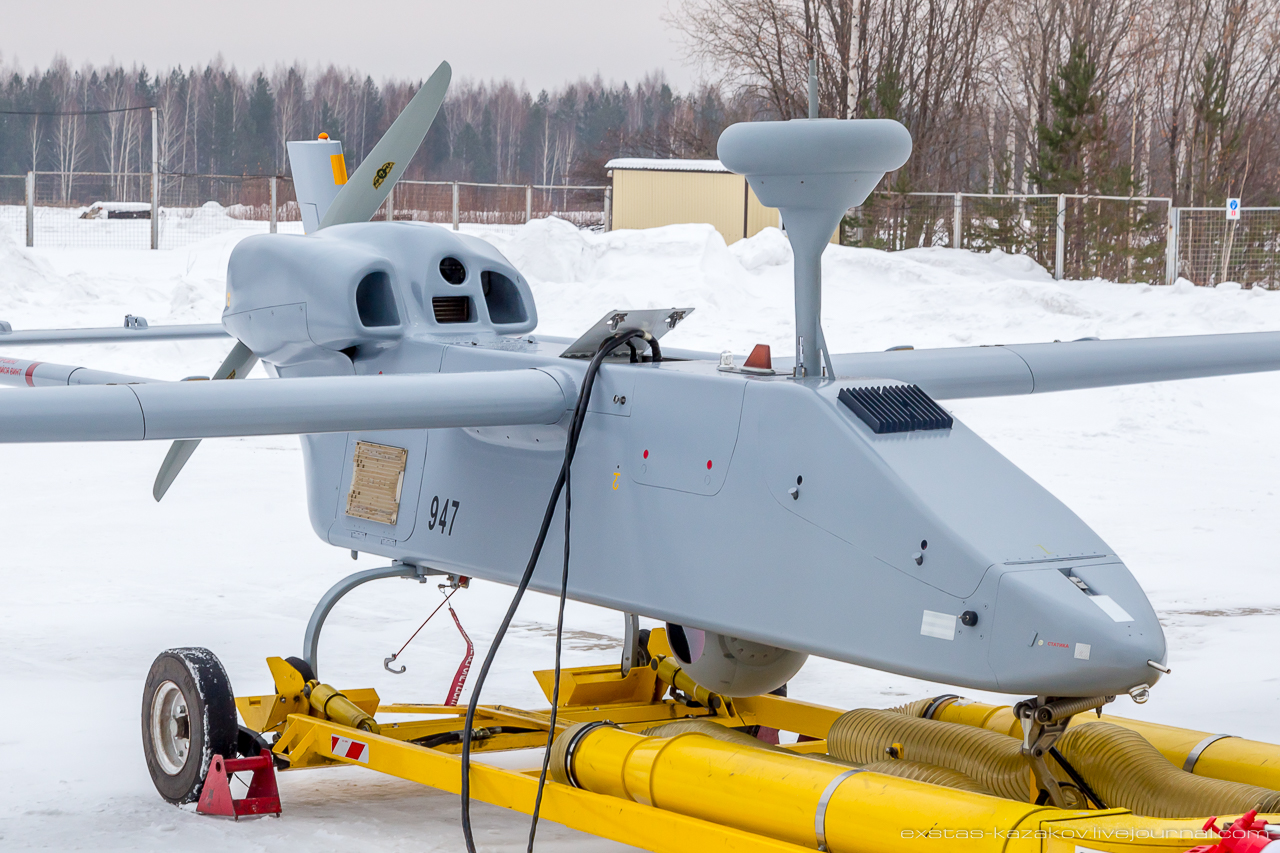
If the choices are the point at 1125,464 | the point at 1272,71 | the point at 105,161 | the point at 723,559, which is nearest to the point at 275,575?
the point at 723,559

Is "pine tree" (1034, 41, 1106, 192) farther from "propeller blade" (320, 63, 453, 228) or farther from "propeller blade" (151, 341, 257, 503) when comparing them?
"propeller blade" (151, 341, 257, 503)

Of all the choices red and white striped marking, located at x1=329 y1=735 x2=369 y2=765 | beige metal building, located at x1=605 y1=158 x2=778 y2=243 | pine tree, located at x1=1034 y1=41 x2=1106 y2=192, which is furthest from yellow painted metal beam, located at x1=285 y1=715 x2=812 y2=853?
pine tree, located at x1=1034 y1=41 x2=1106 y2=192

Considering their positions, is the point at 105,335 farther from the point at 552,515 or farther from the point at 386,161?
the point at 552,515

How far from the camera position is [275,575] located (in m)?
10.6

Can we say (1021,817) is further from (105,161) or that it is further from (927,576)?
Answer: (105,161)

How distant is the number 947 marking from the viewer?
592cm

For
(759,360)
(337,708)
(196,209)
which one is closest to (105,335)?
(337,708)

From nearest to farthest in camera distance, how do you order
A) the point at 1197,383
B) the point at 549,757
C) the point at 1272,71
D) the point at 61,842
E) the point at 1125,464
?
the point at 549,757 < the point at 61,842 < the point at 1125,464 < the point at 1197,383 < the point at 1272,71

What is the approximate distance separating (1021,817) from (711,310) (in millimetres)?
18972

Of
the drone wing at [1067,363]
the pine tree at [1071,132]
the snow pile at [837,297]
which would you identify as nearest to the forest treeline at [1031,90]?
the pine tree at [1071,132]

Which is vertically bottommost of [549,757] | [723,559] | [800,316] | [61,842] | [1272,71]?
[61,842]

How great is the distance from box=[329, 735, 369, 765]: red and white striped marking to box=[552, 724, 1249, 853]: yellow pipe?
39.1 inches

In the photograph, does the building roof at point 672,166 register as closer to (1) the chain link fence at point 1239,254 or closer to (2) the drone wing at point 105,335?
(1) the chain link fence at point 1239,254

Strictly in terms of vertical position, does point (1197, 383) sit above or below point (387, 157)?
below
